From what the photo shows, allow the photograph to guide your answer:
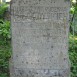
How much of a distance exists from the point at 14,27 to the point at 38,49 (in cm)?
62

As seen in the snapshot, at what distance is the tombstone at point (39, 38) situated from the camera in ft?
16.9

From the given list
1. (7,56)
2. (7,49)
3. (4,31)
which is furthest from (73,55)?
(4,31)

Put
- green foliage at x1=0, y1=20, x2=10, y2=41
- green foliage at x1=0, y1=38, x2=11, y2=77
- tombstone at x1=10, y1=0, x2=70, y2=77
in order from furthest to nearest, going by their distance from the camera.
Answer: green foliage at x1=0, y1=20, x2=10, y2=41
green foliage at x1=0, y1=38, x2=11, y2=77
tombstone at x1=10, y1=0, x2=70, y2=77

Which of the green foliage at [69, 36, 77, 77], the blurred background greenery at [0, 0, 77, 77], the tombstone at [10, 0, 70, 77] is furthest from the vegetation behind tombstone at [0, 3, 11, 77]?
the green foliage at [69, 36, 77, 77]

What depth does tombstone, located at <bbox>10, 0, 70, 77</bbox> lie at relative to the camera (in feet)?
16.9

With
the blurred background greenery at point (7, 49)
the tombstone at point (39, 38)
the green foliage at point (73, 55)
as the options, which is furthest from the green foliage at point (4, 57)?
the green foliage at point (73, 55)

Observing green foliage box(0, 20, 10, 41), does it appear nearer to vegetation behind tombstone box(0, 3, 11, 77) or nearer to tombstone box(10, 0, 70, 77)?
vegetation behind tombstone box(0, 3, 11, 77)

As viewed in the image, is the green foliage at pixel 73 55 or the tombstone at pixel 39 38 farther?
the green foliage at pixel 73 55

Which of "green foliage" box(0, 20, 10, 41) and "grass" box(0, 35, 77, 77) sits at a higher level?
"green foliage" box(0, 20, 10, 41)

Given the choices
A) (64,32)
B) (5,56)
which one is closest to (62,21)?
(64,32)

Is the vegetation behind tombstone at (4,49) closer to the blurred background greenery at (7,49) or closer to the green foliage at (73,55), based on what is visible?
the blurred background greenery at (7,49)

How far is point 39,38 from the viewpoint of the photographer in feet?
17.3

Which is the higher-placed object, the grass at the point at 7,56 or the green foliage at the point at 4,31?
the green foliage at the point at 4,31

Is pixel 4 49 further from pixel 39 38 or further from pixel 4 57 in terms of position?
pixel 39 38
